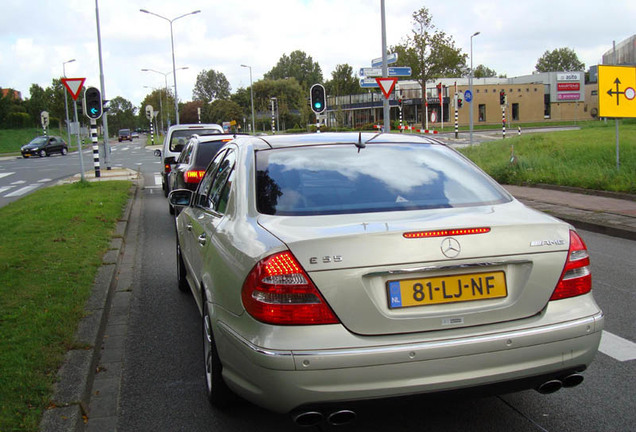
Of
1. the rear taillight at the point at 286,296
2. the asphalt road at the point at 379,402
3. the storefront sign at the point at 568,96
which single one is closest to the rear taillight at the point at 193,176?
the asphalt road at the point at 379,402

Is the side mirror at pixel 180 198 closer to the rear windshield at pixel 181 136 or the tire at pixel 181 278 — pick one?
the tire at pixel 181 278

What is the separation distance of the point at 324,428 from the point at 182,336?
2200 mm

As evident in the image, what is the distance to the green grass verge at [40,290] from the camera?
3.78m

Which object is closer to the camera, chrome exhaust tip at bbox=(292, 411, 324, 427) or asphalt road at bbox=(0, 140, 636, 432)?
chrome exhaust tip at bbox=(292, 411, 324, 427)

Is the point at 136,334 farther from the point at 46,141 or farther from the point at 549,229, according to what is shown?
the point at 46,141

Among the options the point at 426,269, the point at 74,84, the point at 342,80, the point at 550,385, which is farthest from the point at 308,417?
the point at 342,80

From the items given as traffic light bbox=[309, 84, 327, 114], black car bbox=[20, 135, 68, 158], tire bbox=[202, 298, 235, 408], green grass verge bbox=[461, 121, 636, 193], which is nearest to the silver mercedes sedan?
tire bbox=[202, 298, 235, 408]

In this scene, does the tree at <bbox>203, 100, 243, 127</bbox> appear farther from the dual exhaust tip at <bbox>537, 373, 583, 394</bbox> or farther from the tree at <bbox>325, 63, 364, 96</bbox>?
the dual exhaust tip at <bbox>537, 373, 583, 394</bbox>

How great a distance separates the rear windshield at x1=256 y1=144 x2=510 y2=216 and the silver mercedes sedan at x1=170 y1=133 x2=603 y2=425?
0.02 m

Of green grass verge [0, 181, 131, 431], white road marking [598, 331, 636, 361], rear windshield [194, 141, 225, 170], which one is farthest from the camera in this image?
rear windshield [194, 141, 225, 170]

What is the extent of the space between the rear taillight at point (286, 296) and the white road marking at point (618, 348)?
8.51ft

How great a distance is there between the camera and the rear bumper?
2660 mm

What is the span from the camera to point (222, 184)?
4.25 metres

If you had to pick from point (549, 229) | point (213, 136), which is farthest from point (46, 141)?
point (549, 229)
